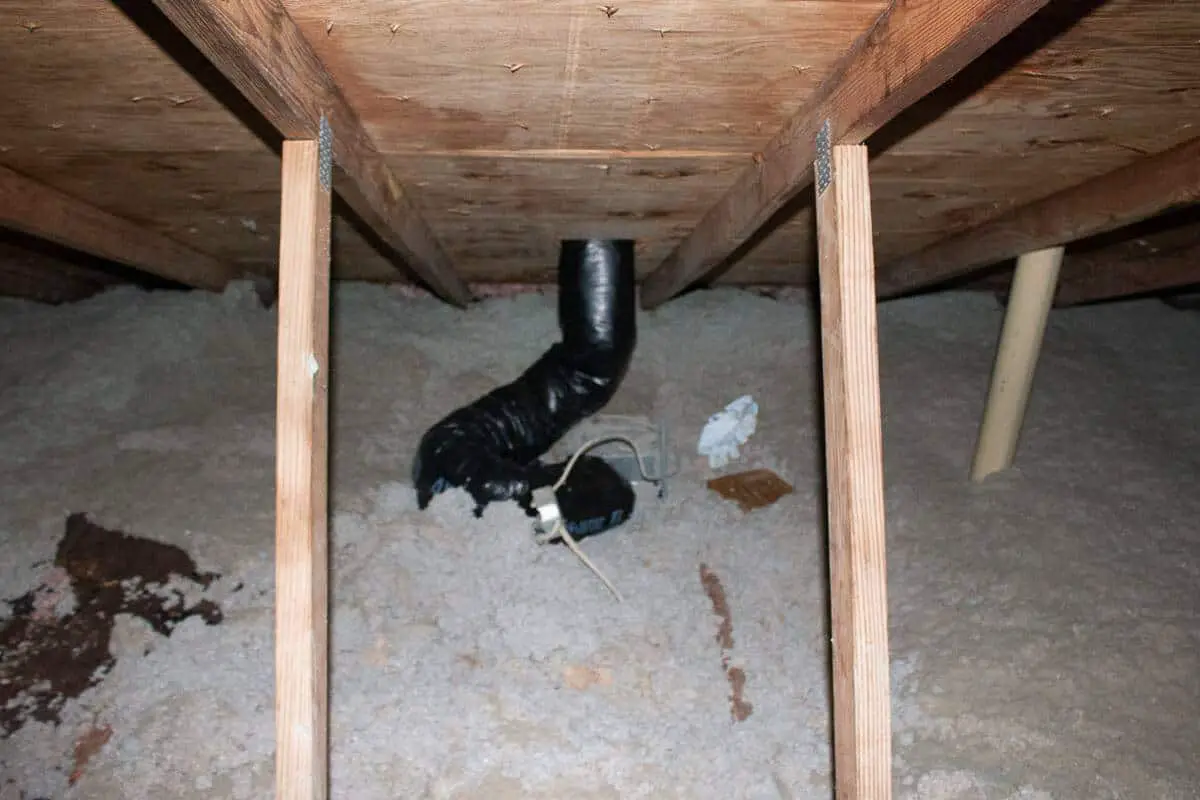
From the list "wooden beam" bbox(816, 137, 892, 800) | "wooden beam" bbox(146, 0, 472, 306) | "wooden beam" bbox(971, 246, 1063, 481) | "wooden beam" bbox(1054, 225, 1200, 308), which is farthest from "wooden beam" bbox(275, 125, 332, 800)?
"wooden beam" bbox(1054, 225, 1200, 308)

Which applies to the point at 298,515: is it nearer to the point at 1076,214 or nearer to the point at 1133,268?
the point at 1076,214

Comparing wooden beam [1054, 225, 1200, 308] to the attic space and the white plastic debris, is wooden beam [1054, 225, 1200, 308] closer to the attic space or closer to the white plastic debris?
the attic space

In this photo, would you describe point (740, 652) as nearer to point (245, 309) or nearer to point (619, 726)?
point (619, 726)

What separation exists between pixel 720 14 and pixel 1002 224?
1.23 metres

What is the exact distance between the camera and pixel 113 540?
82.9 inches

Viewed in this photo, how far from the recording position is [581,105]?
1316 millimetres

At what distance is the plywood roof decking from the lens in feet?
3.51

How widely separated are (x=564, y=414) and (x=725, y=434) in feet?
1.56

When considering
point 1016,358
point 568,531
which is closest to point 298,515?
point 568,531

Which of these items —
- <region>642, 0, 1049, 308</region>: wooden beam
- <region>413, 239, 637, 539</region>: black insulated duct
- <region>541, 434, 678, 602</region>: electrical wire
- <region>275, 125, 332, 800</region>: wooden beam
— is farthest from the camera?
<region>413, 239, 637, 539</region>: black insulated duct

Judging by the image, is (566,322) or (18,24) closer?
(18,24)

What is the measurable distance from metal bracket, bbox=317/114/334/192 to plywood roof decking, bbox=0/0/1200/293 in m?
0.08

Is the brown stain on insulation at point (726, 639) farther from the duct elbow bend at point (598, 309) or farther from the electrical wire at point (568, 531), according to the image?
the duct elbow bend at point (598, 309)

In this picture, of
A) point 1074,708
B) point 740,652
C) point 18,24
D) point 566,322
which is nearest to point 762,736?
point 740,652
